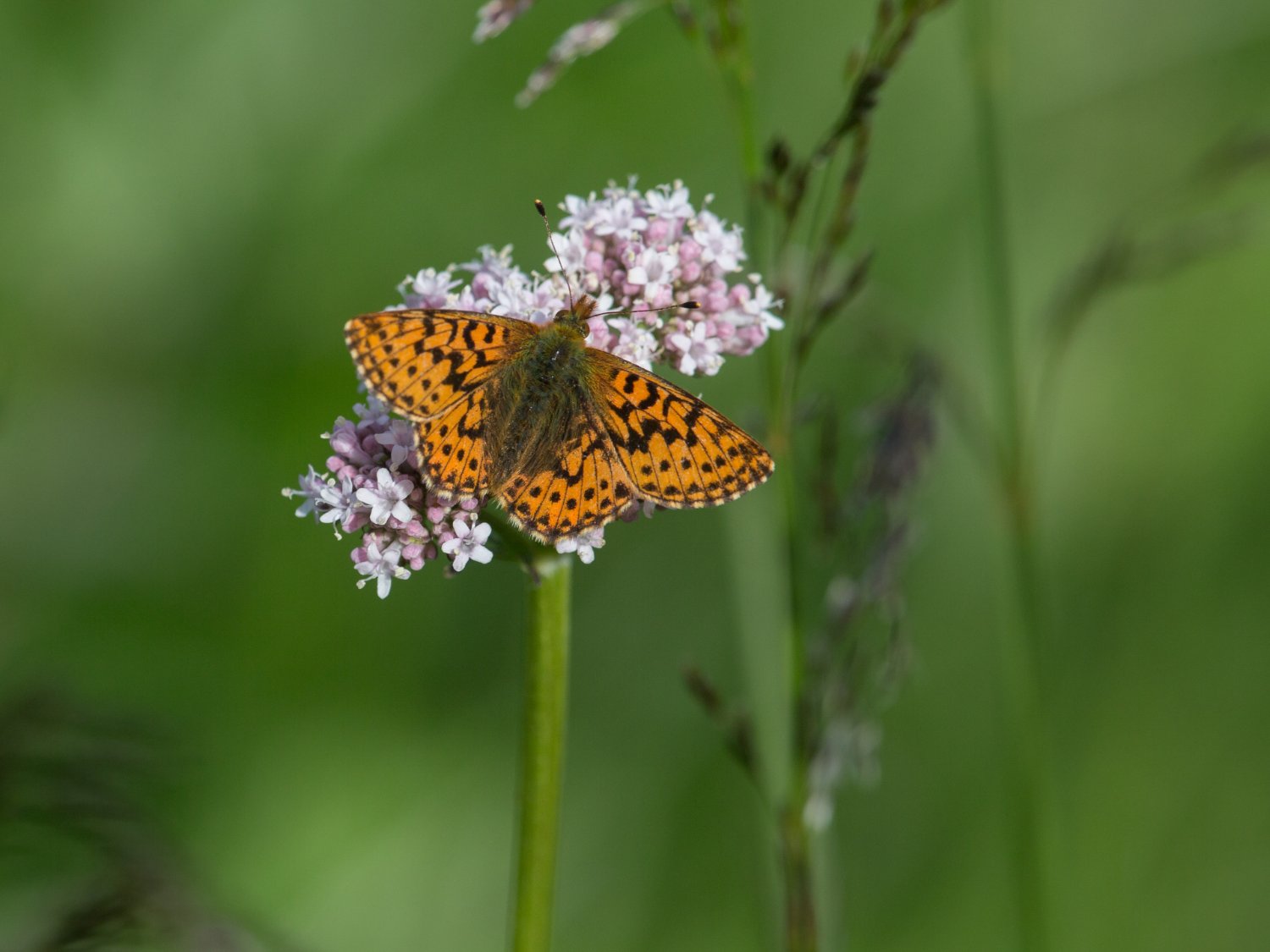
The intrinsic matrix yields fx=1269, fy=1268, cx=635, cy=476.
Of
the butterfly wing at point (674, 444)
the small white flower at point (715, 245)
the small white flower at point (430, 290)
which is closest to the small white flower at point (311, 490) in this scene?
the small white flower at point (430, 290)

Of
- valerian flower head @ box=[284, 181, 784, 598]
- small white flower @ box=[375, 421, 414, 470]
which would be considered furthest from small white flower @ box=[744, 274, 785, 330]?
small white flower @ box=[375, 421, 414, 470]

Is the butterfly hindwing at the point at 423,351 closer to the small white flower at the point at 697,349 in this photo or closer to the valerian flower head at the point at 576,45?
the small white flower at the point at 697,349

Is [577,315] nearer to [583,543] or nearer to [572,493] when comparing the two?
[572,493]

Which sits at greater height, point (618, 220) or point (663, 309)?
point (618, 220)

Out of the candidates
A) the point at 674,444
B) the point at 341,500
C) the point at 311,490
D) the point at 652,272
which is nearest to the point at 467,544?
the point at 341,500

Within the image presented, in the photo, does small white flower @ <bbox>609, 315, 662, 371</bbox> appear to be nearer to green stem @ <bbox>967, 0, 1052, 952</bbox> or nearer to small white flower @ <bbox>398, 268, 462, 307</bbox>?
small white flower @ <bbox>398, 268, 462, 307</bbox>

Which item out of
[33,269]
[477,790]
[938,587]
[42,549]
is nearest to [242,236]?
[33,269]
